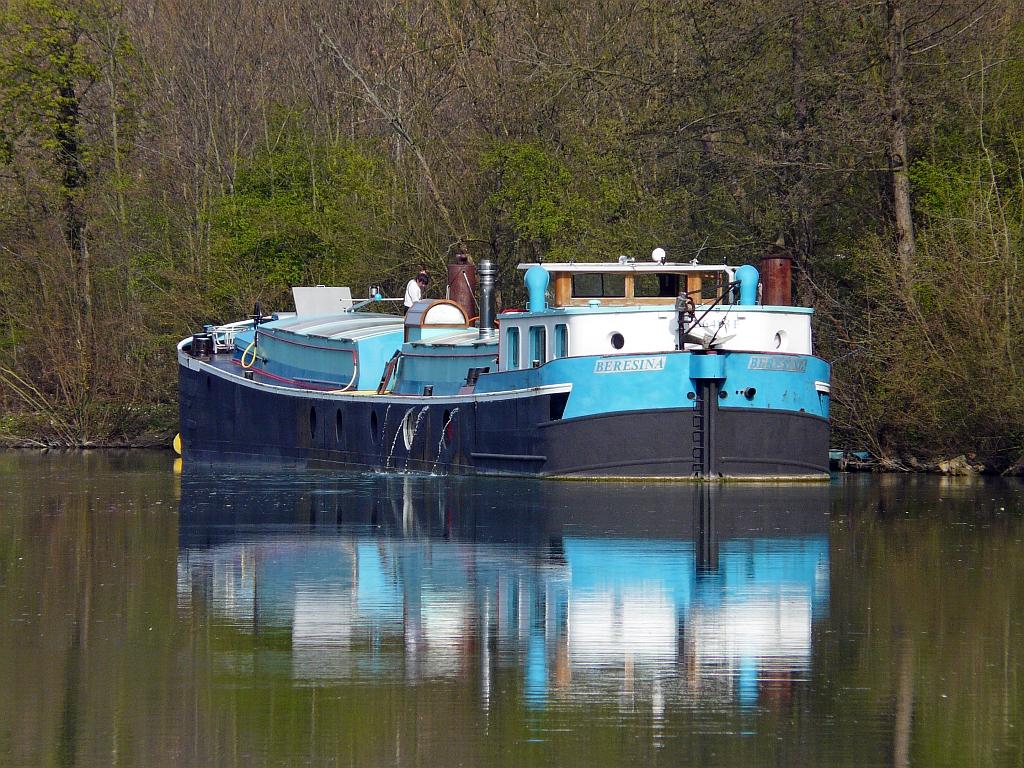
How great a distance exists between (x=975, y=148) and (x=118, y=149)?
2523 cm

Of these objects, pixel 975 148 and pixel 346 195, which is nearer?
pixel 975 148

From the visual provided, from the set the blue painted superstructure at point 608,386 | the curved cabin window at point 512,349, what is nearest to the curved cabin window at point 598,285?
the blue painted superstructure at point 608,386

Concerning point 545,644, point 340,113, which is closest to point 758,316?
point 545,644

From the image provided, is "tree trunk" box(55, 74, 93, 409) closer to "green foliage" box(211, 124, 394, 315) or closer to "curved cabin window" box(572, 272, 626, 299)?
"green foliage" box(211, 124, 394, 315)

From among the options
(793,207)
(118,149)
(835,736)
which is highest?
(118,149)

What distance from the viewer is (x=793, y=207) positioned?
34562mm

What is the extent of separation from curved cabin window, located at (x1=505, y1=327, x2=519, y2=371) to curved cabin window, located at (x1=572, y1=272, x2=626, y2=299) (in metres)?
1.46

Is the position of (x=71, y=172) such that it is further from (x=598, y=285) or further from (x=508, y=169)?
(x=598, y=285)

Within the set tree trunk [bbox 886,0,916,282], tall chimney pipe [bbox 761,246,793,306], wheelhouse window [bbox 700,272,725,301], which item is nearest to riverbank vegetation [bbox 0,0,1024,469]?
tree trunk [bbox 886,0,916,282]

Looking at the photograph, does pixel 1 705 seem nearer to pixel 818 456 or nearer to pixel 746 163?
pixel 818 456

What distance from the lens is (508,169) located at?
4138 cm

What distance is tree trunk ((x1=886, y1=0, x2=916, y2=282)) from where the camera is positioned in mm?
32594

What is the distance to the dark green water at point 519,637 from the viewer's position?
10.0m

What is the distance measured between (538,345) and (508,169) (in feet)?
43.9
